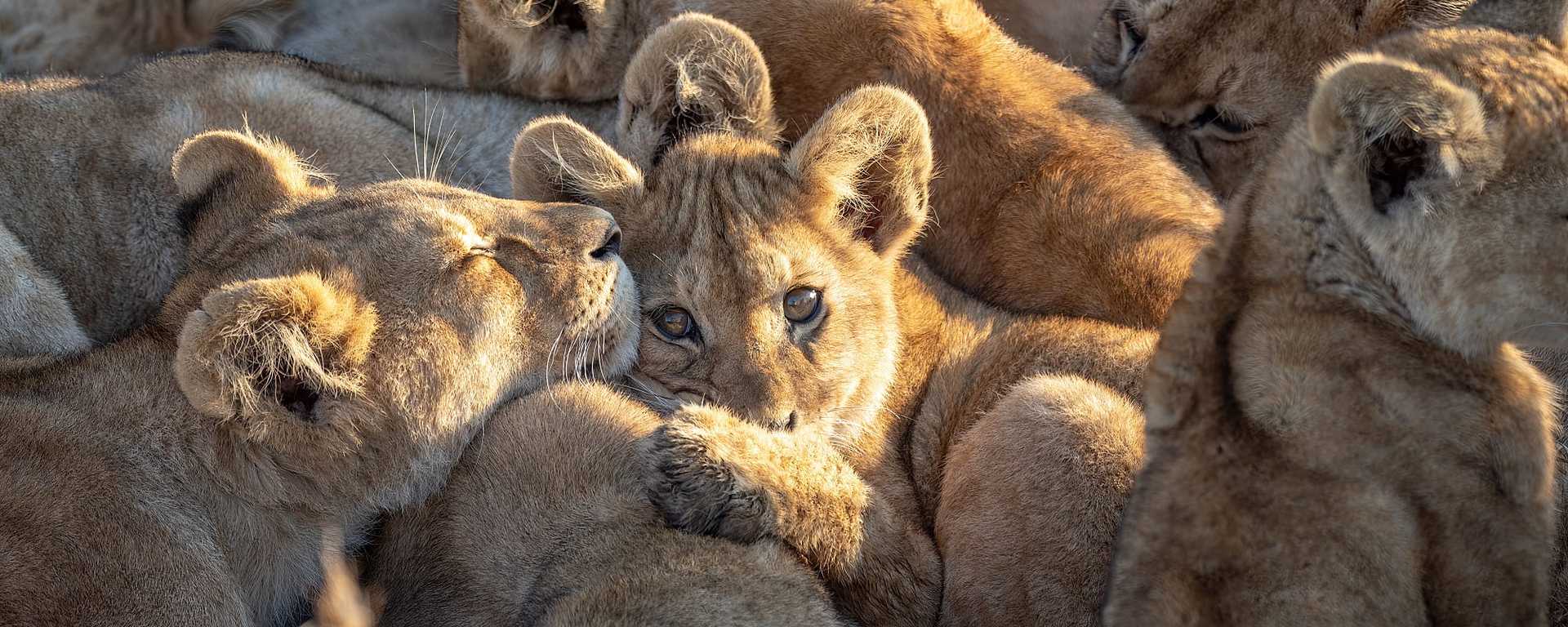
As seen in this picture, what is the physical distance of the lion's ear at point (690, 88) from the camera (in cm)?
430

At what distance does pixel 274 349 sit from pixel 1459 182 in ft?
8.56

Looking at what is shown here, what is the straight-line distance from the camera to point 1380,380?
3146 millimetres

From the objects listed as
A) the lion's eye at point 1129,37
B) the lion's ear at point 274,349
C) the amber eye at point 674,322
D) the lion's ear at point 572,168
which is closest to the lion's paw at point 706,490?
the amber eye at point 674,322

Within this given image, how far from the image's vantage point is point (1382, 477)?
3.03 meters

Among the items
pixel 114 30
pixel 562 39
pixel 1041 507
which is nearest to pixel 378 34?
pixel 114 30

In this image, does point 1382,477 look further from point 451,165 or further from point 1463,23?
point 451,165

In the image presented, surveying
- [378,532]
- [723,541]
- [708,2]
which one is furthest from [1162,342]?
[708,2]

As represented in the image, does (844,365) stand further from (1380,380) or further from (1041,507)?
(1380,380)

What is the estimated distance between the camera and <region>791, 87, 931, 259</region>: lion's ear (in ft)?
13.4

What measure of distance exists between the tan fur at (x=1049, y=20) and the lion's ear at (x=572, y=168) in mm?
2310

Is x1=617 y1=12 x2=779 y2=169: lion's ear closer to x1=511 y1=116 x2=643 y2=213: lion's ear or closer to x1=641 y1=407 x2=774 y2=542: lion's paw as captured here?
x1=511 y1=116 x2=643 y2=213: lion's ear

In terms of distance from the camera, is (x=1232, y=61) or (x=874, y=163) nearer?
(x=874, y=163)

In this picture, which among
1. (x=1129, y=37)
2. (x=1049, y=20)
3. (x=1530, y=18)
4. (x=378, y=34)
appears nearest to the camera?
(x=1530, y=18)

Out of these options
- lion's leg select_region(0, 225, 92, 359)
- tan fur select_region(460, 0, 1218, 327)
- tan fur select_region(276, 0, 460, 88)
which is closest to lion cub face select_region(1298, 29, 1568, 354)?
tan fur select_region(460, 0, 1218, 327)
